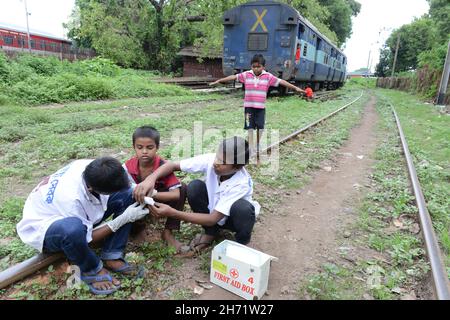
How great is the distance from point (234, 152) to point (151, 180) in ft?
2.27

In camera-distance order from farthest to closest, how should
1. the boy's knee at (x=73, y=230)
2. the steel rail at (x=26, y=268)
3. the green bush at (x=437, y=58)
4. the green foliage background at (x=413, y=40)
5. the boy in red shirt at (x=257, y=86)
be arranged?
the green foliage background at (x=413, y=40) → the green bush at (x=437, y=58) → the boy in red shirt at (x=257, y=86) → the steel rail at (x=26, y=268) → the boy's knee at (x=73, y=230)

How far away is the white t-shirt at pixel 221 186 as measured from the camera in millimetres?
2729

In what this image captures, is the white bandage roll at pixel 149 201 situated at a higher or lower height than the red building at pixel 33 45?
lower

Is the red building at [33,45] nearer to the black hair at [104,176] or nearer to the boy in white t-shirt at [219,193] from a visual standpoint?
the boy in white t-shirt at [219,193]

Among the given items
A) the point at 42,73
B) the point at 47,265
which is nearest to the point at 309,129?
the point at 47,265

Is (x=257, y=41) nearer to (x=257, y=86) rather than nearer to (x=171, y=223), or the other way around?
(x=257, y=86)

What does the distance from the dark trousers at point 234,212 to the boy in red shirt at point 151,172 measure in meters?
0.12

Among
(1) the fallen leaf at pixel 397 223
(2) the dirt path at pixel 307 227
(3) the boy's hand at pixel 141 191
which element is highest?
(3) the boy's hand at pixel 141 191

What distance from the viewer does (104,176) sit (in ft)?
7.26

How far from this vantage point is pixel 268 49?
41.8ft

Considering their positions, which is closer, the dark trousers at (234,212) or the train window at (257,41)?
the dark trousers at (234,212)

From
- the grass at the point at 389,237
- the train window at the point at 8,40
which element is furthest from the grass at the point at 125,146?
the train window at the point at 8,40

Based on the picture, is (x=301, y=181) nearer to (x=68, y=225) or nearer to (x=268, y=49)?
(x=68, y=225)

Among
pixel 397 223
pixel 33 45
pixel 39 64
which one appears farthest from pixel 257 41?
pixel 33 45
